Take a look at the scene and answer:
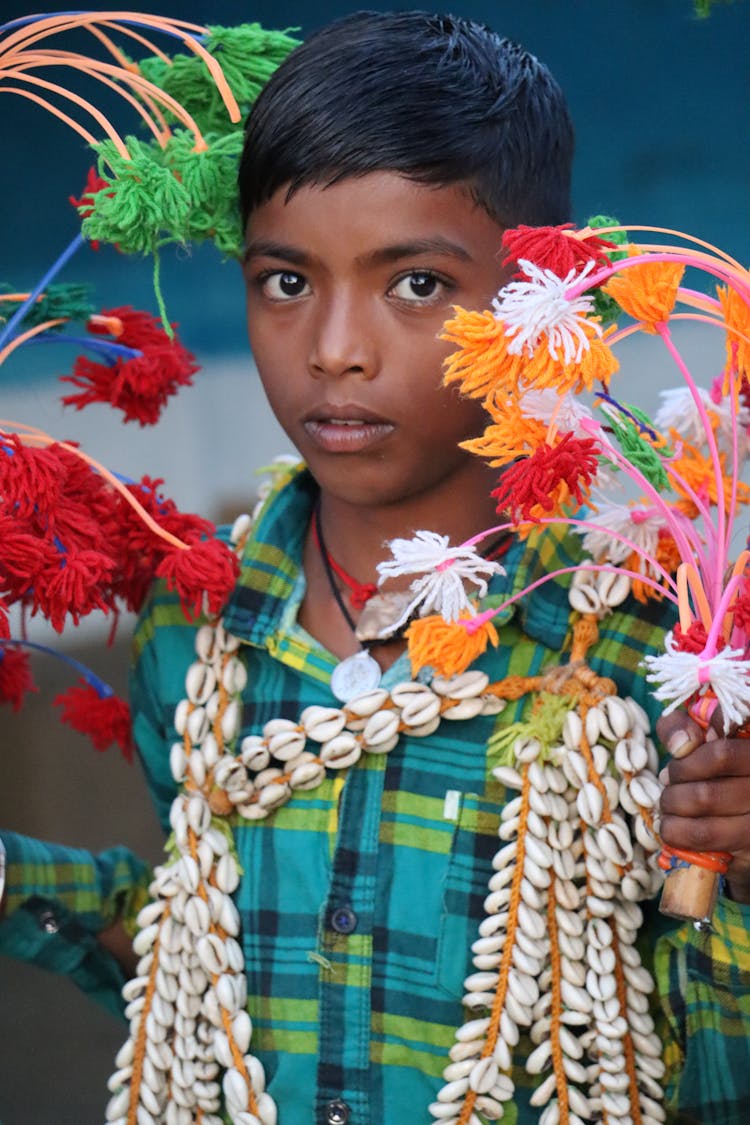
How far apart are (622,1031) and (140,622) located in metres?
0.65

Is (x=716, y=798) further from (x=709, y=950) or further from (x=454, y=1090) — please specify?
(x=454, y=1090)

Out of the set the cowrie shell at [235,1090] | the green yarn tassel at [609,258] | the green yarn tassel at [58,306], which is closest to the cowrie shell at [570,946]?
the cowrie shell at [235,1090]

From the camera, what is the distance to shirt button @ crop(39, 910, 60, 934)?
1.47 metres

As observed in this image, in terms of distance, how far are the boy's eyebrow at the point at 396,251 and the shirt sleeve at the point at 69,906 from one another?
0.63 meters

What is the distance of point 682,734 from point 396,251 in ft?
1.54

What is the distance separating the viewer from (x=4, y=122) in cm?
210

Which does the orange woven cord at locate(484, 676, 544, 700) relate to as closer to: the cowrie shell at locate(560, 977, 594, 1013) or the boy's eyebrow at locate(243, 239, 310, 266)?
the cowrie shell at locate(560, 977, 594, 1013)

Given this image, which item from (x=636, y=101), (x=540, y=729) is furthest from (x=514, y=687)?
(x=636, y=101)

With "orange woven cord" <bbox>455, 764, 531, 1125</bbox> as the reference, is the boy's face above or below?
above

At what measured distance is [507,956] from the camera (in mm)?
1264

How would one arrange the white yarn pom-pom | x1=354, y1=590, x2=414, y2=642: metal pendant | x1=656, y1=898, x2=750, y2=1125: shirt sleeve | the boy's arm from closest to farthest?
the white yarn pom-pom, the boy's arm, x1=656, y1=898, x2=750, y2=1125: shirt sleeve, x1=354, y1=590, x2=414, y2=642: metal pendant

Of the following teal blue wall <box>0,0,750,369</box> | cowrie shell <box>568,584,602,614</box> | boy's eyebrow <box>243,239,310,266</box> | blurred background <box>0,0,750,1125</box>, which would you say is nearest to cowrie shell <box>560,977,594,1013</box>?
cowrie shell <box>568,584,602,614</box>

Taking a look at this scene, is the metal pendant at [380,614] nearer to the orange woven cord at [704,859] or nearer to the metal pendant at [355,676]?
the metal pendant at [355,676]

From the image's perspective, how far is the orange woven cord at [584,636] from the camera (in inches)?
52.3
